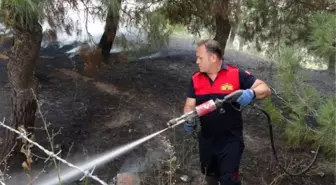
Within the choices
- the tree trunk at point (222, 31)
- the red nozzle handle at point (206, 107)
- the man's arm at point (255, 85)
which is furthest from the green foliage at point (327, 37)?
the tree trunk at point (222, 31)

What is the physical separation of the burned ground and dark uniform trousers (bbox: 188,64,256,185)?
0.95 metres

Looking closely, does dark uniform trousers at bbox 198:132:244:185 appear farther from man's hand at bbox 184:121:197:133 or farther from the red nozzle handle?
the red nozzle handle

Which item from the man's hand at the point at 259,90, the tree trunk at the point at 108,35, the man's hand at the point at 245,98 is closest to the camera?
the man's hand at the point at 245,98

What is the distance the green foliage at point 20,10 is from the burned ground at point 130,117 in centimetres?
124

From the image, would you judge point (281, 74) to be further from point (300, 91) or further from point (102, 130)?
point (102, 130)

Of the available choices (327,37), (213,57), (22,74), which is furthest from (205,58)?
(22,74)

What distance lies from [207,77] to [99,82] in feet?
11.9

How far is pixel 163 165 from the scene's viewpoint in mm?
4316

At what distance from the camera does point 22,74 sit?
13.3 ft

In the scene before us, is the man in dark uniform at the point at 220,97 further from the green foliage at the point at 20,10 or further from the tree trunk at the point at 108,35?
the tree trunk at the point at 108,35

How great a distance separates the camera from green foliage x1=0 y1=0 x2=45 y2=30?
2.92 m

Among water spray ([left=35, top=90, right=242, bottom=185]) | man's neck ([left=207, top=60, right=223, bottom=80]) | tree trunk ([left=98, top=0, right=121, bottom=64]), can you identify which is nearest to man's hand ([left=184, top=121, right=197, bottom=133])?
water spray ([left=35, top=90, right=242, bottom=185])

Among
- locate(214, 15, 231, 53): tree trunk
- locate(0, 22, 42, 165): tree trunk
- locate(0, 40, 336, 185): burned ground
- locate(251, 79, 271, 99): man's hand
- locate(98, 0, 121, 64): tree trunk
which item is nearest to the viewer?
locate(251, 79, 271, 99): man's hand

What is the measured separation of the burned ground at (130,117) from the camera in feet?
14.7
